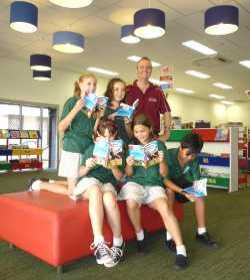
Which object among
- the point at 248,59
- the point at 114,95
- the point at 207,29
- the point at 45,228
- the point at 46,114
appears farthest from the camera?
the point at 46,114

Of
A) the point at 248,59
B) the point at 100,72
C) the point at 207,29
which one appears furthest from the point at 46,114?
the point at 207,29

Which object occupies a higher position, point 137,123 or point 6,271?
point 137,123

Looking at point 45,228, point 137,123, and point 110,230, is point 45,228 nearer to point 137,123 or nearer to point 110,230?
point 110,230

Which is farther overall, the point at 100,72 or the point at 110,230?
the point at 100,72

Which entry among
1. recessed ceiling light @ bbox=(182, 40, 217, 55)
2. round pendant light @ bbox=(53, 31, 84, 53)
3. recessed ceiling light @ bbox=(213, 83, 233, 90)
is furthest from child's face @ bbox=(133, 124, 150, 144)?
recessed ceiling light @ bbox=(213, 83, 233, 90)

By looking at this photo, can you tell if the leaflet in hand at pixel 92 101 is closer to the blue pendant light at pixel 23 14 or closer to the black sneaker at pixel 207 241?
the black sneaker at pixel 207 241

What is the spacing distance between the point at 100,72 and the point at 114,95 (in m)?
8.10

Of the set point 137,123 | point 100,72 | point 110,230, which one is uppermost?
point 100,72

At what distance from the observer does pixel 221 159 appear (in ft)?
20.2

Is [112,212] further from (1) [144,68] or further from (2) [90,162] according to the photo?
(1) [144,68]

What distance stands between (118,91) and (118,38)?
467 centimetres

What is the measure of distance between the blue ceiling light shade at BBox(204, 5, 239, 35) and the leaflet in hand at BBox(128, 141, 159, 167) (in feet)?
8.05

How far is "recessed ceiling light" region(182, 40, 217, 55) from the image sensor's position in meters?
7.53

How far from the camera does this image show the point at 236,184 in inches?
241
